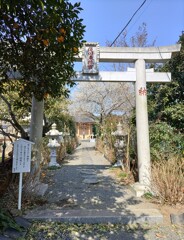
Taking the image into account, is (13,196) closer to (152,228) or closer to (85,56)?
(152,228)

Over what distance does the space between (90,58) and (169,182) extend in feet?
10.5

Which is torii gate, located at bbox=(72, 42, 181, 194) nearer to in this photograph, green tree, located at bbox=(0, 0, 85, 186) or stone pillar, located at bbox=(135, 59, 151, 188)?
stone pillar, located at bbox=(135, 59, 151, 188)

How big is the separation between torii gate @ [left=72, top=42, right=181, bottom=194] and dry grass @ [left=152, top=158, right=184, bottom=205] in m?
0.71

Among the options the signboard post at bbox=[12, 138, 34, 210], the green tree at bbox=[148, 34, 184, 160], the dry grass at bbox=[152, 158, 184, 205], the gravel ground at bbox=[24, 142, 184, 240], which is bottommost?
the gravel ground at bbox=[24, 142, 184, 240]

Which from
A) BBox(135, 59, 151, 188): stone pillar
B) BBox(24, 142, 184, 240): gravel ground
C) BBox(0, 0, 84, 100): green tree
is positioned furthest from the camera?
BBox(135, 59, 151, 188): stone pillar

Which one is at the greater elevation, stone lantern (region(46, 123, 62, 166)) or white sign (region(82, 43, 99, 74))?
white sign (region(82, 43, 99, 74))

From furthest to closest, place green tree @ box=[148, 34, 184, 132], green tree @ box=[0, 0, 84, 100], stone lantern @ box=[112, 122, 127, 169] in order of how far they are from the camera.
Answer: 1. stone lantern @ box=[112, 122, 127, 169]
2. green tree @ box=[148, 34, 184, 132]
3. green tree @ box=[0, 0, 84, 100]

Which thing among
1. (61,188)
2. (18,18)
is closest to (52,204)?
(61,188)

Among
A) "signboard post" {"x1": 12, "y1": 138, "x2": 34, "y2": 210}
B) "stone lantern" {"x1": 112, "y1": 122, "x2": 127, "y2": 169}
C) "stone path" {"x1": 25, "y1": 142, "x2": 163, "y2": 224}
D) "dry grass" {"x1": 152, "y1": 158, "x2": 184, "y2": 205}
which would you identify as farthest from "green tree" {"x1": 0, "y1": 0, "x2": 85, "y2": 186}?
"stone lantern" {"x1": 112, "y1": 122, "x2": 127, "y2": 169}

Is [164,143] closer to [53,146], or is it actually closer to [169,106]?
[169,106]

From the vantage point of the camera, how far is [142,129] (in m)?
5.44

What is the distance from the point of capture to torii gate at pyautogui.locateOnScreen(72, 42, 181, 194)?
5.43m

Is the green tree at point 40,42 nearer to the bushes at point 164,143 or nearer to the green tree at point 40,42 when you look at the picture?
the green tree at point 40,42

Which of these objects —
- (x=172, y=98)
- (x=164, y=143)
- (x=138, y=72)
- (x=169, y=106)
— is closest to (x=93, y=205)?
(x=164, y=143)
